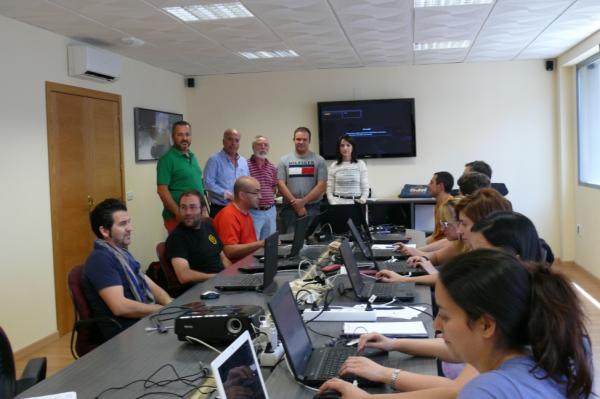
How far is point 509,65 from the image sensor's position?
746cm

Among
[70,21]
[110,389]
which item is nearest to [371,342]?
[110,389]

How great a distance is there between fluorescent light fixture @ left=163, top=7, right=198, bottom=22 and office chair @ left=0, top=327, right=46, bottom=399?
2971 mm

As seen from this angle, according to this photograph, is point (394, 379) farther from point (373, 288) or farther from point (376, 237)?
point (376, 237)

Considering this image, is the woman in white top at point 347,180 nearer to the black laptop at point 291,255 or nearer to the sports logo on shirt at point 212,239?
the black laptop at point 291,255

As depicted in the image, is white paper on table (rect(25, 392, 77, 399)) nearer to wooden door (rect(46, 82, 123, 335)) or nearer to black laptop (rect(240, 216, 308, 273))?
black laptop (rect(240, 216, 308, 273))

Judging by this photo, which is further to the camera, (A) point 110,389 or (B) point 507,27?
(B) point 507,27

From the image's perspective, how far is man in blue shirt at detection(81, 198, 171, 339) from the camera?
2.82 m

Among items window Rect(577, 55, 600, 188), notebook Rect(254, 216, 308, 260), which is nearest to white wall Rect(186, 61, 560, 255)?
window Rect(577, 55, 600, 188)

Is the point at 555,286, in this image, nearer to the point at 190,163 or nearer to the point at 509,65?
the point at 190,163

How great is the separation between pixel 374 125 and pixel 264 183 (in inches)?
85.8

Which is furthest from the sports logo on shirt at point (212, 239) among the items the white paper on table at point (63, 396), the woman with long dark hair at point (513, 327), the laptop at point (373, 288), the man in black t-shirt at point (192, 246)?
the woman with long dark hair at point (513, 327)

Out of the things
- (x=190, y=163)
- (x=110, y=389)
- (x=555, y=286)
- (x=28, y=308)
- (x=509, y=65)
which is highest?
(x=509, y=65)

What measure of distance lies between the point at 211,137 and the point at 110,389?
647 cm

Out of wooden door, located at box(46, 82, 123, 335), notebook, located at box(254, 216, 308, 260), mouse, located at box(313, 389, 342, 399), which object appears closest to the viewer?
mouse, located at box(313, 389, 342, 399)
